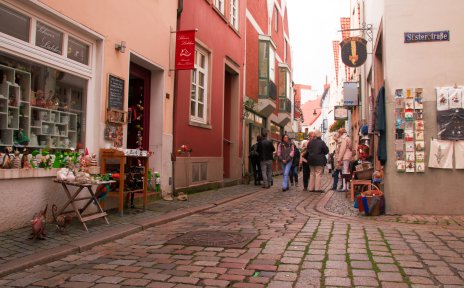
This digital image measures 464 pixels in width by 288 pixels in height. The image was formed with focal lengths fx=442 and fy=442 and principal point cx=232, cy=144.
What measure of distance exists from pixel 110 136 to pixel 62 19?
2.17 m

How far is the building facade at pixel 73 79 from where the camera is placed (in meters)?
6.00

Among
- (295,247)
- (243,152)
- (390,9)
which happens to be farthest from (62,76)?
(243,152)

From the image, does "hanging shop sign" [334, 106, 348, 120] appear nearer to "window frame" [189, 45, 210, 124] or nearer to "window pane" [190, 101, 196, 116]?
"window frame" [189, 45, 210, 124]

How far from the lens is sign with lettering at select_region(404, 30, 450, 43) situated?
7.63 meters

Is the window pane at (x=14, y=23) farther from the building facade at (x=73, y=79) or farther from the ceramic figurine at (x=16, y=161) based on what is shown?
the ceramic figurine at (x=16, y=161)

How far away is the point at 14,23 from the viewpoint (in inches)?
236

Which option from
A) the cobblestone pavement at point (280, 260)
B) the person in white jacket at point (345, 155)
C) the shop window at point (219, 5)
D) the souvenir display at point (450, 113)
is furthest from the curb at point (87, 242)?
the shop window at point (219, 5)

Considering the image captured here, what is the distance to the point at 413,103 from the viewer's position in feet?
25.2

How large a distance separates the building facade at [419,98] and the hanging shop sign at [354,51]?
3.90 metres

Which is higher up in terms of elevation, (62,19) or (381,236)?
(62,19)

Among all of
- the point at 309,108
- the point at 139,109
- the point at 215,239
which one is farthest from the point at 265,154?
the point at 309,108

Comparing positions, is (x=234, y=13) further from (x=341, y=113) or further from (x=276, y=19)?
(x=276, y=19)

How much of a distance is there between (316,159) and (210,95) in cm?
361

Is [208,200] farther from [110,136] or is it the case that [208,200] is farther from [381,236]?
[381,236]
